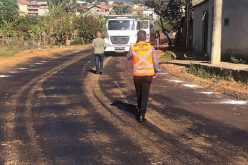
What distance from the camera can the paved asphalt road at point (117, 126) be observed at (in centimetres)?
642

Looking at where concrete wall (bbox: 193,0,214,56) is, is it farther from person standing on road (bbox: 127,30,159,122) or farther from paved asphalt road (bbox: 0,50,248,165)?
person standing on road (bbox: 127,30,159,122)

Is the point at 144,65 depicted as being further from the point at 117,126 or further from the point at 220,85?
the point at 220,85

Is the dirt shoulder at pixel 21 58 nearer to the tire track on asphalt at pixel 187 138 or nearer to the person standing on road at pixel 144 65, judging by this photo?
the person standing on road at pixel 144 65

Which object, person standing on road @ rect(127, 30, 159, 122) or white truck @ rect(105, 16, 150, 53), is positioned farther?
white truck @ rect(105, 16, 150, 53)

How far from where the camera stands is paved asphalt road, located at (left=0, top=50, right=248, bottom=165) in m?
6.42

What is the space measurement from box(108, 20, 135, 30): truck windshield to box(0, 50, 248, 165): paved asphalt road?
16441 millimetres

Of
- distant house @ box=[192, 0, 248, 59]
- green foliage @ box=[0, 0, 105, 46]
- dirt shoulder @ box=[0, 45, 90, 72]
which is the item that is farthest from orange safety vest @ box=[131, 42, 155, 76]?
green foliage @ box=[0, 0, 105, 46]

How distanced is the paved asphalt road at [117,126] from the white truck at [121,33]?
15.9 metres

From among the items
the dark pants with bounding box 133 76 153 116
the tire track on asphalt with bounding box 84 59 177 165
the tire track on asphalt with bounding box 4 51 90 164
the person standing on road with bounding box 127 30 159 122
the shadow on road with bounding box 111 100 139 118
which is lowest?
the shadow on road with bounding box 111 100 139 118

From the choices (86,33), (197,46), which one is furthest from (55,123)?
(86,33)

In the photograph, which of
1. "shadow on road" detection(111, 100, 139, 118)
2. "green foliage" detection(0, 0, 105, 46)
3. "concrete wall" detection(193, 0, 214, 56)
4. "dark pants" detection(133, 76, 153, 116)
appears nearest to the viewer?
"dark pants" detection(133, 76, 153, 116)

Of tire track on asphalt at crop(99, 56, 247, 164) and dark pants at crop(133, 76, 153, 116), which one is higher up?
dark pants at crop(133, 76, 153, 116)

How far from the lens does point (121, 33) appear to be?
2998 centimetres

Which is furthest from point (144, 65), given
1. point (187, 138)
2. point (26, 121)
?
point (26, 121)
